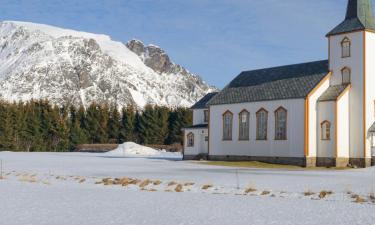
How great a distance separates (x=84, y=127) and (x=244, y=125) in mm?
42722

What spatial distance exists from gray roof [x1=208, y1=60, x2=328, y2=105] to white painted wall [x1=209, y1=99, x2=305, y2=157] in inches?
22.1

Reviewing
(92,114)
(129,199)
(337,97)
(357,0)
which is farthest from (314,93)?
(92,114)

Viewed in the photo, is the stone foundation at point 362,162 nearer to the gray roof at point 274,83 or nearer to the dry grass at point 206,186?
the gray roof at point 274,83

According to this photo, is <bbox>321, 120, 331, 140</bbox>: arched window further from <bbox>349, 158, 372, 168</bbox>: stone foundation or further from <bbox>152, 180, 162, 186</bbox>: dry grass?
<bbox>152, 180, 162, 186</bbox>: dry grass

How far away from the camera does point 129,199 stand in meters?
20.0

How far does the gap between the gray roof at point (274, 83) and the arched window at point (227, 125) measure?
121 centimetres

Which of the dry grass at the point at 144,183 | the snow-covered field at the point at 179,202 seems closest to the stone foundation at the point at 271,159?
the snow-covered field at the point at 179,202

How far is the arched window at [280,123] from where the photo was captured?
162 feet

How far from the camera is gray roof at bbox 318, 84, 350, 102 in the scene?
47.1 metres

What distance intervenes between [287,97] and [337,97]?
4366 mm

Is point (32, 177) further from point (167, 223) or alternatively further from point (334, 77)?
point (334, 77)

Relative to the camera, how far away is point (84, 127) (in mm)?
90562

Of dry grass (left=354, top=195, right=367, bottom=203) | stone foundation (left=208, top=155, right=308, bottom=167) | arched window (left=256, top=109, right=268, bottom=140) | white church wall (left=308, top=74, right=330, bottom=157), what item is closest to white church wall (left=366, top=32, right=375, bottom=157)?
white church wall (left=308, top=74, right=330, bottom=157)

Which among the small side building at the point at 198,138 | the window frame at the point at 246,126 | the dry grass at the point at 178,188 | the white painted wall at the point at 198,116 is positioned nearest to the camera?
the dry grass at the point at 178,188
